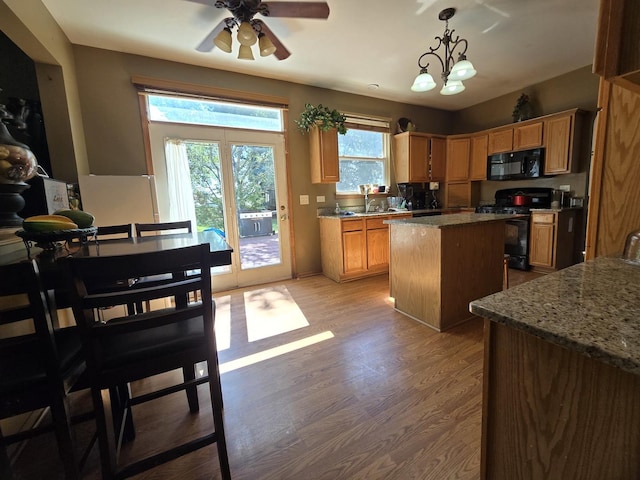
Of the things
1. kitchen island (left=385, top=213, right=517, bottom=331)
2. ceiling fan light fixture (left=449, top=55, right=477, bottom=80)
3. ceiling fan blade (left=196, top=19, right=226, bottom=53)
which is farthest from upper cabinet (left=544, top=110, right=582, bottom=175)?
ceiling fan blade (left=196, top=19, right=226, bottom=53)

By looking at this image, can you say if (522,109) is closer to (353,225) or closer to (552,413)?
(353,225)

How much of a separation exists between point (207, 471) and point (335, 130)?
3703mm

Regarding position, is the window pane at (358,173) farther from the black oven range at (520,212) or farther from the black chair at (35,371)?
the black chair at (35,371)

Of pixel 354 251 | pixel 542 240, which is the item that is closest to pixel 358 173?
pixel 354 251

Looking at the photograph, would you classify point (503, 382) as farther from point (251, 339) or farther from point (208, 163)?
point (208, 163)

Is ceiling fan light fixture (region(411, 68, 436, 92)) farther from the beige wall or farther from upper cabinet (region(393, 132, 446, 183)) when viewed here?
upper cabinet (region(393, 132, 446, 183))

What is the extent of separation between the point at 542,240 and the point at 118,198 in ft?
16.3

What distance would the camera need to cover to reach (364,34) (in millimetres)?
2670

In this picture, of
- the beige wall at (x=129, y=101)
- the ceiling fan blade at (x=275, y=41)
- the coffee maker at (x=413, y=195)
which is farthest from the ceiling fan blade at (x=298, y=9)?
the coffee maker at (x=413, y=195)

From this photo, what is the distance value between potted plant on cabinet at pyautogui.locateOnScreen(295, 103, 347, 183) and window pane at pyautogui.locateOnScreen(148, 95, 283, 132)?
392 millimetres

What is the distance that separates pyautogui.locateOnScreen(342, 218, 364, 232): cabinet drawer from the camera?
363cm

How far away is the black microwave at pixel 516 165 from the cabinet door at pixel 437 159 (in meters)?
0.71

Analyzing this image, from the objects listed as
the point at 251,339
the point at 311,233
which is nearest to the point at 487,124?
the point at 311,233

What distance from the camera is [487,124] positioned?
485 centimetres
